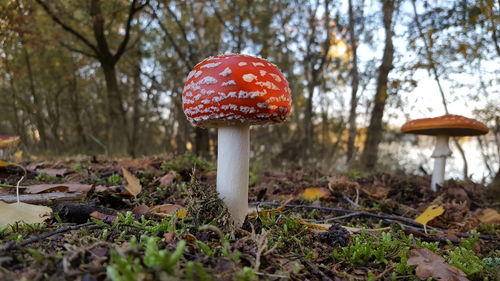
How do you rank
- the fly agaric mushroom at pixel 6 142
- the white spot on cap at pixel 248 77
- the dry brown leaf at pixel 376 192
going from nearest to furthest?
the white spot on cap at pixel 248 77
the dry brown leaf at pixel 376 192
the fly agaric mushroom at pixel 6 142

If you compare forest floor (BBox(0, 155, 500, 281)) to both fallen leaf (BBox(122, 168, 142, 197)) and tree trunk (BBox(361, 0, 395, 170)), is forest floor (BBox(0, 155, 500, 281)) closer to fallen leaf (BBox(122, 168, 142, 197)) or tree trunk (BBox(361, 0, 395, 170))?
fallen leaf (BBox(122, 168, 142, 197))

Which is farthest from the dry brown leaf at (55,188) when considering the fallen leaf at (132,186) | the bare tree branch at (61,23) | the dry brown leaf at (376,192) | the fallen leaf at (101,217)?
the bare tree branch at (61,23)

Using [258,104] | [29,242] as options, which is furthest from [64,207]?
[258,104]

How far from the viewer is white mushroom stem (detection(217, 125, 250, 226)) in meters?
2.20

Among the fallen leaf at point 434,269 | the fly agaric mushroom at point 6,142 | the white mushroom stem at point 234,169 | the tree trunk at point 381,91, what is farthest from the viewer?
the tree trunk at point 381,91

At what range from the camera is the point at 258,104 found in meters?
1.99

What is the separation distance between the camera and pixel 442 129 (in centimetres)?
469

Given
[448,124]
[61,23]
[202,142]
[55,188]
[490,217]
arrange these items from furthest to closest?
[202,142]
[61,23]
[448,124]
[490,217]
[55,188]

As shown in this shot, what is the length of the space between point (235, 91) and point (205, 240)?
2.84ft

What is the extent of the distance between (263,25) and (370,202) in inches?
328

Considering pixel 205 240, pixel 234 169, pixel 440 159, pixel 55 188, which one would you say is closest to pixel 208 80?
pixel 234 169

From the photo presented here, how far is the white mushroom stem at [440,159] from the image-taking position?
471cm

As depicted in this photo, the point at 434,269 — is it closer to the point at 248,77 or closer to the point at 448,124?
the point at 248,77

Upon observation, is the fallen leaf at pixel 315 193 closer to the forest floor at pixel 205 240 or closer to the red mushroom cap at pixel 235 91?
the forest floor at pixel 205 240
